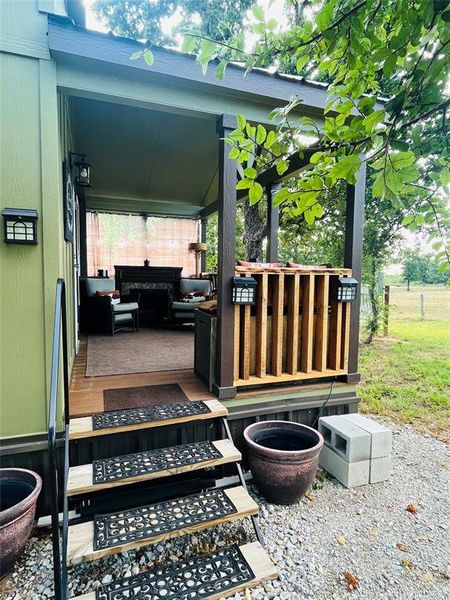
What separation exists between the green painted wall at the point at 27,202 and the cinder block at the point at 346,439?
215 cm

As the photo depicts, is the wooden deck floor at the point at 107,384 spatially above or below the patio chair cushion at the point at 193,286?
below

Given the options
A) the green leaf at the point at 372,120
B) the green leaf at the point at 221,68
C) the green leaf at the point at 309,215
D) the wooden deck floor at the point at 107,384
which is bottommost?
the wooden deck floor at the point at 107,384

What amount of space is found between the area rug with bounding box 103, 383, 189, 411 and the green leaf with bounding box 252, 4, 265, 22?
230 centimetres

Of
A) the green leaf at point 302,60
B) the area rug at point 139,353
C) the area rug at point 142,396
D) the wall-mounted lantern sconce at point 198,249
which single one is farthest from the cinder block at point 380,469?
the wall-mounted lantern sconce at point 198,249

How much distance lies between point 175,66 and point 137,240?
5.49 meters

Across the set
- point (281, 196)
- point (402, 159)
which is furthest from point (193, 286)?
point (402, 159)

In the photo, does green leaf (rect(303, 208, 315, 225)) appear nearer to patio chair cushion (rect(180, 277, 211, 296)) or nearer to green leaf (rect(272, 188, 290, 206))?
green leaf (rect(272, 188, 290, 206))

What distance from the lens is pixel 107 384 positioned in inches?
117

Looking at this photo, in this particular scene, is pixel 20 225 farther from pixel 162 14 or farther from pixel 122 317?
pixel 162 14

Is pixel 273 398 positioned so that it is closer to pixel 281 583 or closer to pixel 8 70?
pixel 281 583

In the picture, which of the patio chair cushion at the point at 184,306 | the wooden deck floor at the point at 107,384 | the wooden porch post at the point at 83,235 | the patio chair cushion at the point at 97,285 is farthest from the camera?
the wooden porch post at the point at 83,235

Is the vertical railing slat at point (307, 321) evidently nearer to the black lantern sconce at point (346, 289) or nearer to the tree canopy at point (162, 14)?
the black lantern sconce at point (346, 289)

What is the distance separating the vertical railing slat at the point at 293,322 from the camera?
9.78ft

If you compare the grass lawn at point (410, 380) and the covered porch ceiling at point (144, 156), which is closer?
the covered porch ceiling at point (144, 156)
